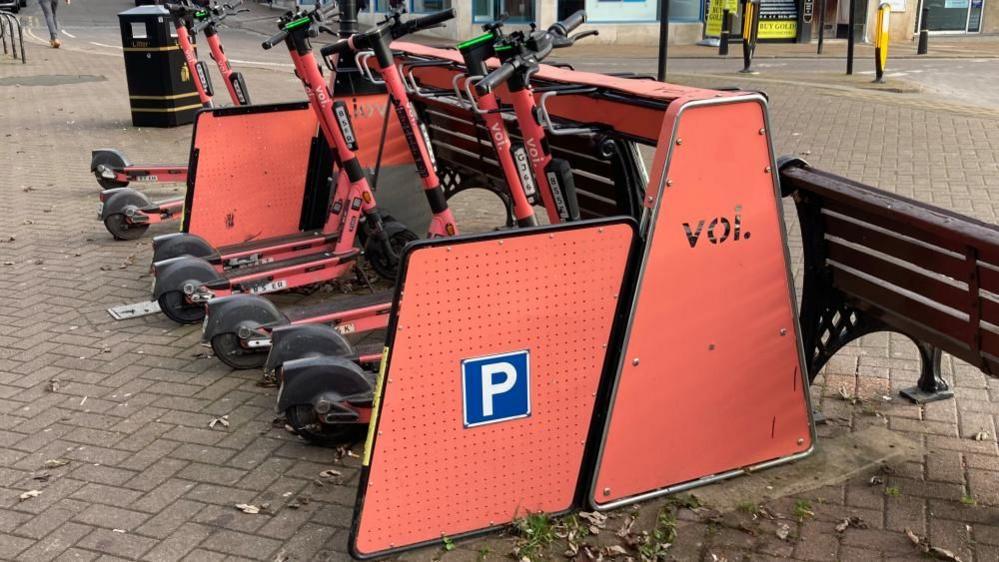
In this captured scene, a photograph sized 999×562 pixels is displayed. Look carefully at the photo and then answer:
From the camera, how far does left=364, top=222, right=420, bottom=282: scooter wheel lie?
6.62m

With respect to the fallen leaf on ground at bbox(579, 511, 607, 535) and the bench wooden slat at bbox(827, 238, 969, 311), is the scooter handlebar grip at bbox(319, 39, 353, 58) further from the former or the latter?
the fallen leaf on ground at bbox(579, 511, 607, 535)

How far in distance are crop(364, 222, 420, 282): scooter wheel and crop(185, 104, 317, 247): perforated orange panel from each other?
76cm

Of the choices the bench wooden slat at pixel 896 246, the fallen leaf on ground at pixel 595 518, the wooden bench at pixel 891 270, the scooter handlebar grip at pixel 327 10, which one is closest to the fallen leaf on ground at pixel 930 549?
the wooden bench at pixel 891 270

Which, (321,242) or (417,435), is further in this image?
(321,242)

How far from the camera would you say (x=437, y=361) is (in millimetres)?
3430

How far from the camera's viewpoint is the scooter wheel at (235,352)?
515 cm

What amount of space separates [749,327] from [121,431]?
2789 mm

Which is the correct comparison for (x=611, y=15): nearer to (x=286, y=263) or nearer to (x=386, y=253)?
(x=386, y=253)

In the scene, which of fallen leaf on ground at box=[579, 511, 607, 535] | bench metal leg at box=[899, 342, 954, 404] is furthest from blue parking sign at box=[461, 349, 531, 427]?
bench metal leg at box=[899, 342, 954, 404]

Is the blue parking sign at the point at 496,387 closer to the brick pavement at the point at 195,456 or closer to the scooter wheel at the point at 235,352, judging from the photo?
the brick pavement at the point at 195,456

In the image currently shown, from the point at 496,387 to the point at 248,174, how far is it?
3.85 metres

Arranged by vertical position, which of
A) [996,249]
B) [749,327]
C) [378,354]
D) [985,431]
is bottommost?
[985,431]

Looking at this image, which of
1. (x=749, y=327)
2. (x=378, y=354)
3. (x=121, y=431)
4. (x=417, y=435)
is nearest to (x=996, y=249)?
(x=749, y=327)

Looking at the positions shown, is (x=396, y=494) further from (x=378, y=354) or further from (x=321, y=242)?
(x=321, y=242)
